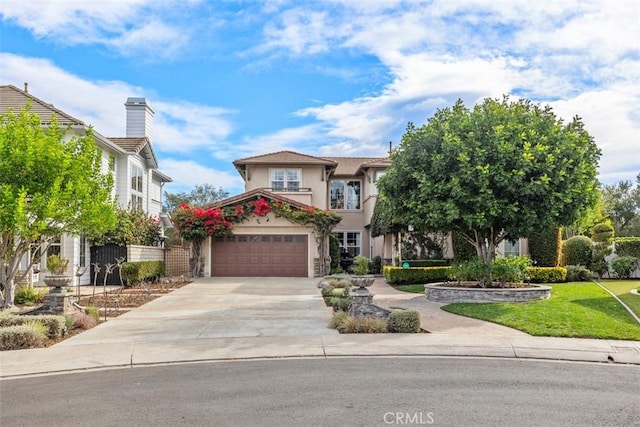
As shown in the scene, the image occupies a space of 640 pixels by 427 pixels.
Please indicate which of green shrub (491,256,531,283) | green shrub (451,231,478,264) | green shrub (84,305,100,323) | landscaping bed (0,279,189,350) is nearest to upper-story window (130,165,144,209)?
landscaping bed (0,279,189,350)

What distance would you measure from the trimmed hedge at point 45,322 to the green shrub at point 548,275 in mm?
17222

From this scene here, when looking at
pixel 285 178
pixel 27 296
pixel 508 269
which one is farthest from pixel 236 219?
pixel 508 269

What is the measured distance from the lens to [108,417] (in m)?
5.71

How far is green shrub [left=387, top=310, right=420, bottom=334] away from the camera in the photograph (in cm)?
1098

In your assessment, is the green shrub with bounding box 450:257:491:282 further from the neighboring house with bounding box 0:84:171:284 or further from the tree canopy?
the tree canopy

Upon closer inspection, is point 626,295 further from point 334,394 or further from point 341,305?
point 334,394

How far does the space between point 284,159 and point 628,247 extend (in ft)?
58.6

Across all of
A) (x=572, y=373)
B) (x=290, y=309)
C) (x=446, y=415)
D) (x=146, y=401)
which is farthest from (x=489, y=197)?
(x=146, y=401)

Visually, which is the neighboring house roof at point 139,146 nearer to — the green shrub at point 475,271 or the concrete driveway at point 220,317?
the concrete driveway at point 220,317

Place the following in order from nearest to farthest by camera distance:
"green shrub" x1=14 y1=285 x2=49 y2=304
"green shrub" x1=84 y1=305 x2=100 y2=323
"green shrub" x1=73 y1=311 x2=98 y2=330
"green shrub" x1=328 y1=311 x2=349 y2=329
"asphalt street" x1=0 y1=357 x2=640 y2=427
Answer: "asphalt street" x1=0 y1=357 x2=640 y2=427
"green shrub" x1=328 y1=311 x2=349 y2=329
"green shrub" x1=73 y1=311 x2=98 y2=330
"green shrub" x1=84 y1=305 x2=100 y2=323
"green shrub" x1=14 y1=285 x2=49 y2=304

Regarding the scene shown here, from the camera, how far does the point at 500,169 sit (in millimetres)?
14492

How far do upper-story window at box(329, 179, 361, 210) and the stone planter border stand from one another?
17.0 metres

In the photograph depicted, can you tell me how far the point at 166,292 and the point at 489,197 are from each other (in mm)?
12050

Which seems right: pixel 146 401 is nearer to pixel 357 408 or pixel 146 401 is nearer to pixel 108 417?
pixel 108 417
